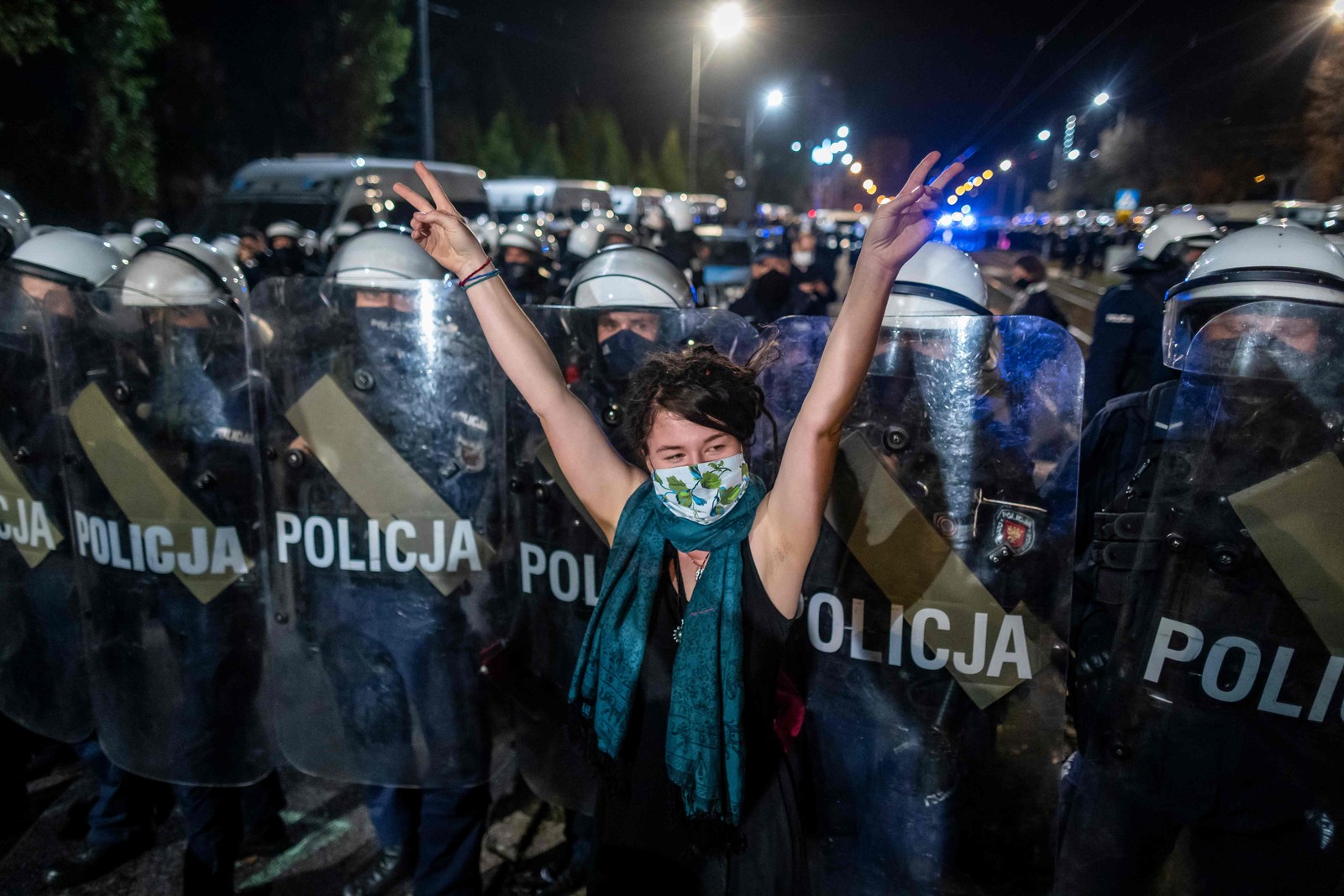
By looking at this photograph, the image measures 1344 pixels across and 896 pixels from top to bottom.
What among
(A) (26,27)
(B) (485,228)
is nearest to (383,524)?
(B) (485,228)

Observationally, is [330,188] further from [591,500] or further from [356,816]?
[591,500]

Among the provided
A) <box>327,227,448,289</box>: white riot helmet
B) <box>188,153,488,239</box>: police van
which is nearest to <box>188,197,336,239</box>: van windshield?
<box>188,153,488,239</box>: police van

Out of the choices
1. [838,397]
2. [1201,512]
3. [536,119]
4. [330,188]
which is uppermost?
[536,119]

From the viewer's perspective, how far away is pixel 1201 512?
78.1 inches

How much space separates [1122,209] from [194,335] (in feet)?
76.8

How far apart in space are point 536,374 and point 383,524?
→ 944 mm

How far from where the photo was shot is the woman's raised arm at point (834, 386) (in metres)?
1.65

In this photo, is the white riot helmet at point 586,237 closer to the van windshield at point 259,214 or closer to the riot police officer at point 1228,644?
the van windshield at point 259,214

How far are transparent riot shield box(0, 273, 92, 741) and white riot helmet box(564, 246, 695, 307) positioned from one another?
73.7 inches

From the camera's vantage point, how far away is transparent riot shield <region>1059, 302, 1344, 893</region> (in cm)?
190

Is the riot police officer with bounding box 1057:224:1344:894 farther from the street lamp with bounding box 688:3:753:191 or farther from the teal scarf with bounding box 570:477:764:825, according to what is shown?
the street lamp with bounding box 688:3:753:191

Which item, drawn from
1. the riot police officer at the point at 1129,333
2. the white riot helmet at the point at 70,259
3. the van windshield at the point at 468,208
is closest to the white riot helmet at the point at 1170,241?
the riot police officer at the point at 1129,333

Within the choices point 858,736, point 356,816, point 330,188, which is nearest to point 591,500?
point 858,736

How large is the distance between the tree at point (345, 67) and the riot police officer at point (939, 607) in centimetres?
3245
